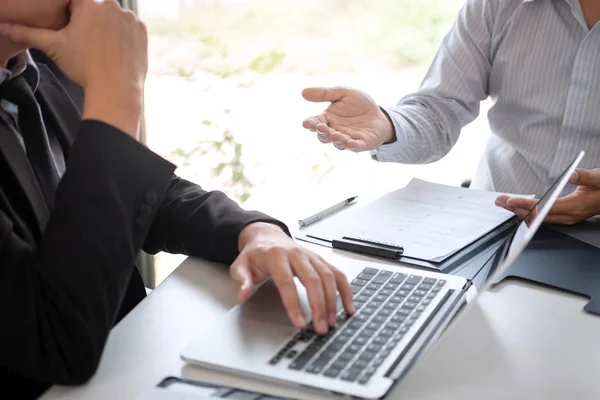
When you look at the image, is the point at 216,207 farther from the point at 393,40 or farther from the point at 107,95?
the point at 393,40

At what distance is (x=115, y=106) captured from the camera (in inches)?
35.7

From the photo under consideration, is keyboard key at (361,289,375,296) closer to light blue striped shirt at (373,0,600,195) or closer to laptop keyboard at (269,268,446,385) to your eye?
laptop keyboard at (269,268,446,385)

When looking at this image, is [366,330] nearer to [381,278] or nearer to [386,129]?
[381,278]

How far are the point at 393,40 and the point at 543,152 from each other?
1212mm

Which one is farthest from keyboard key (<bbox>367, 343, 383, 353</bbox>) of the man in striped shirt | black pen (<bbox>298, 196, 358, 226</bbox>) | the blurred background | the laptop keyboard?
the blurred background

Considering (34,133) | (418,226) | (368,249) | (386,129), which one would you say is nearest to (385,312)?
(368,249)

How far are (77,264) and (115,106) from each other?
21cm

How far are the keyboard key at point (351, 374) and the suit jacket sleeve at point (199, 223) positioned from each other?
1.15 feet

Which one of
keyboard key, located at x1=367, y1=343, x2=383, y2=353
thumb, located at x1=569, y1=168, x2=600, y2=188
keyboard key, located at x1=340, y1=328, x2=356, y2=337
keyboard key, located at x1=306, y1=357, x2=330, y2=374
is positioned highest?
thumb, located at x1=569, y1=168, x2=600, y2=188

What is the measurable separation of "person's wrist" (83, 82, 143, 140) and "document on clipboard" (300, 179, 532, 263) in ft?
1.40

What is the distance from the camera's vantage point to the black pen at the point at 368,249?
3.76 feet

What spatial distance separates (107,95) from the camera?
92cm

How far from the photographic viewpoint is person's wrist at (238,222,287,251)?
1075 mm

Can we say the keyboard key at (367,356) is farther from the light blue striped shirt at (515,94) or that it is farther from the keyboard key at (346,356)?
the light blue striped shirt at (515,94)
